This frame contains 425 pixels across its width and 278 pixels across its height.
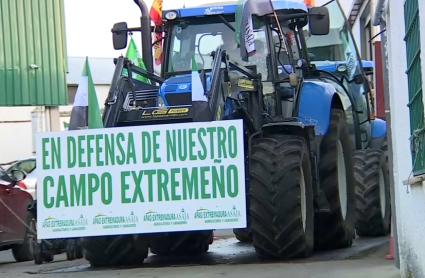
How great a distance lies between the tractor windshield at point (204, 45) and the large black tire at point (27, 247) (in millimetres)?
3681

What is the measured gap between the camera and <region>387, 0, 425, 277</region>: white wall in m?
5.71

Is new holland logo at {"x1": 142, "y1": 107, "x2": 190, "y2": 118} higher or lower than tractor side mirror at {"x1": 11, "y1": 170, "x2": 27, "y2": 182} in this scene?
higher

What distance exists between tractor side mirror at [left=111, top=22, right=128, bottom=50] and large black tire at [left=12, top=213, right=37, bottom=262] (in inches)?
133

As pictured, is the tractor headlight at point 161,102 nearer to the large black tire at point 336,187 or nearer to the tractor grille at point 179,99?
the tractor grille at point 179,99

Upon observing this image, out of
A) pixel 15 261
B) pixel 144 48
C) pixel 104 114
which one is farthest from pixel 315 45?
pixel 15 261

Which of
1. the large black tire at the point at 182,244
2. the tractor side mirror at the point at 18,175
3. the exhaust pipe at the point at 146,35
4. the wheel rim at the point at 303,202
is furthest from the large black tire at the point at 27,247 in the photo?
the wheel rim at the point at 303,202

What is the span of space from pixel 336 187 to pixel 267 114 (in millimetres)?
1315

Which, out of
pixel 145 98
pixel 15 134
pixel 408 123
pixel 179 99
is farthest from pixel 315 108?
pixel 15 134

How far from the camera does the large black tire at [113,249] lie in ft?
26.3

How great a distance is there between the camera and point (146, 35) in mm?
8727

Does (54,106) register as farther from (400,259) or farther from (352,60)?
(400,259)

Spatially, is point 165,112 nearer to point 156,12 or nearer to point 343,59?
point 156,12

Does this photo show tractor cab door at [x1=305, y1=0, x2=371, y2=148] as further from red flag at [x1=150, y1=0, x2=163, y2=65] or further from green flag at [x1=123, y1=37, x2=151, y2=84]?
green flag at [x1=123, y1=37, x2=151, y2=84]

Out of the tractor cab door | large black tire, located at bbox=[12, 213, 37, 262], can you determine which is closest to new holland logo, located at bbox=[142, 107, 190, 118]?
the tractor cab door
